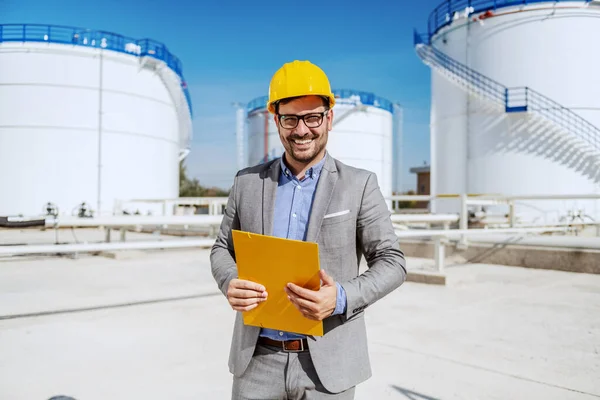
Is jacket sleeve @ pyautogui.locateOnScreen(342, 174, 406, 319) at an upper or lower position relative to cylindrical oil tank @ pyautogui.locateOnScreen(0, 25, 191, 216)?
lower

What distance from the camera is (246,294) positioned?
1.26m

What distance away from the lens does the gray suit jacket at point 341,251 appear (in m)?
1.36

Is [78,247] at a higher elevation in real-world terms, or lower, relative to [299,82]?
lower

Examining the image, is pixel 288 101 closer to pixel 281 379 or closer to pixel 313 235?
pixel 313 235

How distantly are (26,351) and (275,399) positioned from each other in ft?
9.30

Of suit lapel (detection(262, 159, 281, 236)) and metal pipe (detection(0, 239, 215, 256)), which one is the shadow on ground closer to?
suit lapel (detection(262, 159, 281, 236))

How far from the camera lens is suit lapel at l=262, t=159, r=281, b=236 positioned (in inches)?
56.3

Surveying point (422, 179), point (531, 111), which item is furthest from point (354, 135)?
point (422, 179)

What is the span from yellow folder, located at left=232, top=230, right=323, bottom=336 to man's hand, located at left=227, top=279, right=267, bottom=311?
2cm

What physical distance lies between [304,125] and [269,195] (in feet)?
0.78

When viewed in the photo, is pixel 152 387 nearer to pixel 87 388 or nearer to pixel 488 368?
pixel 87 388

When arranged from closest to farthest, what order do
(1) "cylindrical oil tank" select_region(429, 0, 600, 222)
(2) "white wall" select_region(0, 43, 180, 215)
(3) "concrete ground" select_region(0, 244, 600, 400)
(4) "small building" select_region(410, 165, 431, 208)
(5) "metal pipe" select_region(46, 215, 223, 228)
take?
(3) "concrete ground" select_region(0, 244, 600, 400) < (5) "metal pipe" select_region(46, 215, 223, 228) < (1) "cylindrical oil tank" select_region(429, 0, 600, 222) < (2) "white wall" select_region(0, 43, 180, 215) < (4) "small building" select_region(410, 165, 431, 208)

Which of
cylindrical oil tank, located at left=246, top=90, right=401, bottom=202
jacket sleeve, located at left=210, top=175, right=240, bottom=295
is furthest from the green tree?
jacket sleeve, located at left=210, top=175, right=240, bottom=295

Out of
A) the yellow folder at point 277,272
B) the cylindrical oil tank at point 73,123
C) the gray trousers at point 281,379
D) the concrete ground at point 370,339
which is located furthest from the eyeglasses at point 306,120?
the cylindrical oil tank at point 73,123
